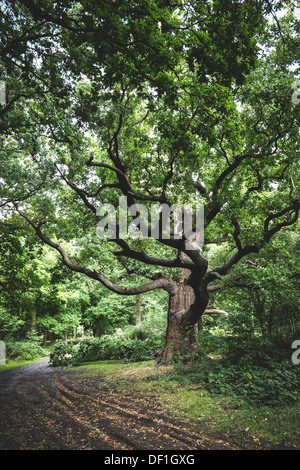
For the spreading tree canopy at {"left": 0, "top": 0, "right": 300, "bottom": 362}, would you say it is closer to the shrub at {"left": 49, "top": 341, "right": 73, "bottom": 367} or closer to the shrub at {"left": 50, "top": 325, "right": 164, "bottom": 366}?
the shrub at {"left": 50, "top": 325, "right": 164, "bottom": 366}

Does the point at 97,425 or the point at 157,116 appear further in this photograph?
the point at 157,116

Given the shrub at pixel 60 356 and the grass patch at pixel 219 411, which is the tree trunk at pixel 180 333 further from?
the shrub at pixel 60 356

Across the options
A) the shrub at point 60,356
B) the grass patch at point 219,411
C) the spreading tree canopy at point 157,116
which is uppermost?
the spreading tree canopy at point 157,116

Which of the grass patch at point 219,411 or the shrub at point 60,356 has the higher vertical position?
the grass patch at point 219,411

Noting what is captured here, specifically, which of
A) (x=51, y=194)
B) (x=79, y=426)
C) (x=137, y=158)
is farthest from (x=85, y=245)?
(x=79, y=426)

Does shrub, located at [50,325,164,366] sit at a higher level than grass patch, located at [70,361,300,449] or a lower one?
lower

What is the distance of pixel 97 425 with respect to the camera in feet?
14.8

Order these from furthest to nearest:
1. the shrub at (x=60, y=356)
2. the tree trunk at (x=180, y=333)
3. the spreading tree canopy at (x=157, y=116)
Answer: the shrub at (x=60, y=356), the tree trunk at (x=180, y=333), the spreading tree canopy at (x=157, y=116)

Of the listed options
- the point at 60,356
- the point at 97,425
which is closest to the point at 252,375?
the point at 97,425

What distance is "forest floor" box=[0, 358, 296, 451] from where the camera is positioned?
3.78m

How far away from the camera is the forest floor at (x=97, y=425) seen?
3.78 metres

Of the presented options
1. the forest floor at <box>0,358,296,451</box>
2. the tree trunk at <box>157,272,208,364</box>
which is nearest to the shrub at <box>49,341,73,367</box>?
the tree trunk at <box>157,272,208,364</box>

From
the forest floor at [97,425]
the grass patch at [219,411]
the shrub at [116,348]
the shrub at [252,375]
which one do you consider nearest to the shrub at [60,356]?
the shrub at [116,348]

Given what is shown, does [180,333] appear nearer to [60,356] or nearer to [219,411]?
[219,411]
